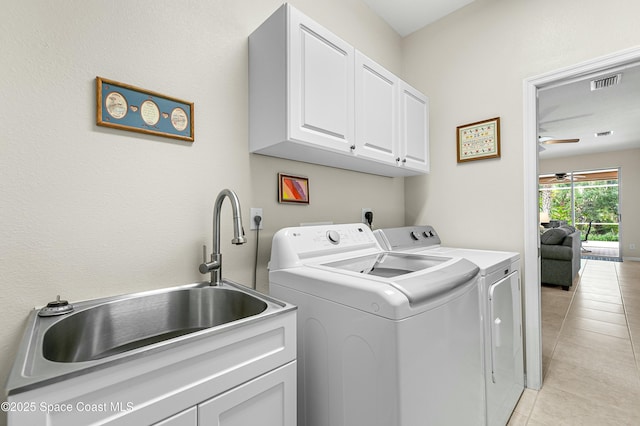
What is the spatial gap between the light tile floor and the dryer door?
0.19 metres

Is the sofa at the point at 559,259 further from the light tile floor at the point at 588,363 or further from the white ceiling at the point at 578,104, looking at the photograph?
the white ceiling at the point at 578,104

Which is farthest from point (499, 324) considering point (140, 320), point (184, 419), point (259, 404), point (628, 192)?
point (628, 192)

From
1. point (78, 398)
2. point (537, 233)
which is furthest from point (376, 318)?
point (537, 233)

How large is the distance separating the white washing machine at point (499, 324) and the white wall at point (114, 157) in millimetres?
1123

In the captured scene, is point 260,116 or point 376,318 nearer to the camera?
point 376,318

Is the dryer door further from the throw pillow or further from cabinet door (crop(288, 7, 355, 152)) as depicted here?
the throw pillow

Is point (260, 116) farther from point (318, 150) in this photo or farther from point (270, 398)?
point (270, 398)

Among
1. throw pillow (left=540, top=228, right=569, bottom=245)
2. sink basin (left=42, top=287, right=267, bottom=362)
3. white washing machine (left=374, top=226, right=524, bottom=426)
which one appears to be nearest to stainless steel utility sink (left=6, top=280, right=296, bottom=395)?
sink basin (left=42, top=287, right=267, bottom=362)

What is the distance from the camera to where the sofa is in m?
4.12

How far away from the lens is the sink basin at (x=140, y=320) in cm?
90

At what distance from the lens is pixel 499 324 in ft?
4.87

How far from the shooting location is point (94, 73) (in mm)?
1075

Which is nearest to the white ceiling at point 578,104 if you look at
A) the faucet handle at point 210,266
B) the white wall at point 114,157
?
the white wall at point 114,157

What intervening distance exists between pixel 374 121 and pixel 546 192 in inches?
359
